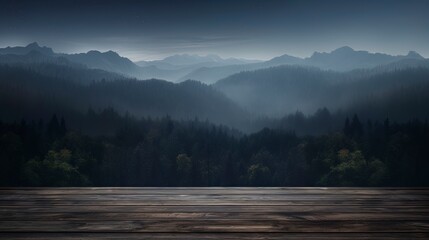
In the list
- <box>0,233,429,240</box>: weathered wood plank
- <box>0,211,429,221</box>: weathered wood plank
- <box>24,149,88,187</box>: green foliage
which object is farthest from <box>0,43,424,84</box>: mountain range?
<box>0,233,429,240</box>: weathered wood plank

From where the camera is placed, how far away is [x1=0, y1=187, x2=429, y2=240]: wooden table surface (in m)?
1.99

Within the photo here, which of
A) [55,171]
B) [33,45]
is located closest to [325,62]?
[33,45]

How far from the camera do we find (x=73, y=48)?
42.9 feet

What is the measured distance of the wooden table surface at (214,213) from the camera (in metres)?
1.99

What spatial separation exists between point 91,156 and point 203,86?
20.8 ft

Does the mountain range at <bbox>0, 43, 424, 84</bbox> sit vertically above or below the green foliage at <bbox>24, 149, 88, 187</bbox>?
above

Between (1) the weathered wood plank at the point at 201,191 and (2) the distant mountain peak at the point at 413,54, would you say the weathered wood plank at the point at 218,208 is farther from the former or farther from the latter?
(2) the distant mountain peak at the point at 413,54

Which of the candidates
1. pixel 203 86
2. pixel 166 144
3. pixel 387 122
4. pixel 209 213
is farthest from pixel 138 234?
pixel 166 144

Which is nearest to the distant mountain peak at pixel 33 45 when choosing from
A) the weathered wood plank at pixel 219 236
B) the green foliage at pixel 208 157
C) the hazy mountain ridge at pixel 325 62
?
the hazy mountain ridge at pixel 325 62

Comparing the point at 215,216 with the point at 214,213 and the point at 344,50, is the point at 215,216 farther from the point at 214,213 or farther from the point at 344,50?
the point at 344,50

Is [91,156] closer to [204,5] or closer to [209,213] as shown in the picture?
[204,5]

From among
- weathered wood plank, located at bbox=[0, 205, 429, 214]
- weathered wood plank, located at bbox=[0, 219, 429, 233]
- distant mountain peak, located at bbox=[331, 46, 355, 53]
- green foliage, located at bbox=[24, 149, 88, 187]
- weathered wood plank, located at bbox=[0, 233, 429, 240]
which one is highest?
distant mountain peak, located at bbox=[331, 46, 355, 53]

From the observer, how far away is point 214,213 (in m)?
2.46

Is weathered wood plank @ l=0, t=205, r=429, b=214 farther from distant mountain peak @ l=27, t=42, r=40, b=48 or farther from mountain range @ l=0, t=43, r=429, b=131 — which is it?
mountain range @ l=0, t=43, r=429, b=131
